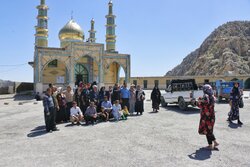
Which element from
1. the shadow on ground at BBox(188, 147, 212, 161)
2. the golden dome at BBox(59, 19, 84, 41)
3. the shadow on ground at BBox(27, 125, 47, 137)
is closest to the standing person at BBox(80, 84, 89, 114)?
the shadow on ground at BBox(27, 125, 47, 137)

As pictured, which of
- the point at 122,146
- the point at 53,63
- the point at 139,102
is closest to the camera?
the point at 122,146

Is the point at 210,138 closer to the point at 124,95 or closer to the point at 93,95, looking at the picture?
the point at 93,95

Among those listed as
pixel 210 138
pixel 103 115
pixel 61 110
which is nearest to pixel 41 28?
pixel 61 110

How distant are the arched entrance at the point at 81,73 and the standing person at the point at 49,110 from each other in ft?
82.0

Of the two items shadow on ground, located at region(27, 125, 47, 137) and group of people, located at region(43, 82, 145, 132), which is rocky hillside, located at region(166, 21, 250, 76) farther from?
shadow on ground, located at region(27, 125, 47, 137)

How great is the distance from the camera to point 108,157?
5.98m

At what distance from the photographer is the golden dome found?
1412 inches

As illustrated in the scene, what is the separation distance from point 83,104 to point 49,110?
8.46 feet

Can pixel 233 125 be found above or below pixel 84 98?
below

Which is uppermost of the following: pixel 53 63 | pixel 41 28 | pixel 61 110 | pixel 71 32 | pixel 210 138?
pixel 41 28

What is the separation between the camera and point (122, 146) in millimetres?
6977

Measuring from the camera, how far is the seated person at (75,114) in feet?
35.3

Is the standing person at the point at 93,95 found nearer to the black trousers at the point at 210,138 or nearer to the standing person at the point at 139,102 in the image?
the standing person at the point at 139,102

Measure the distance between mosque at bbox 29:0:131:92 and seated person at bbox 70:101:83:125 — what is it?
19550 millimetres
